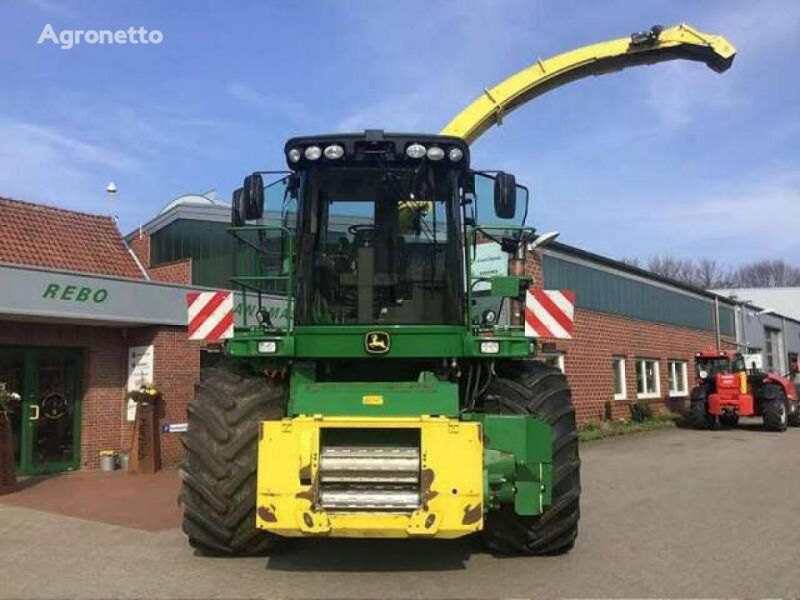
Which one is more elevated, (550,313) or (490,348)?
(550,313)

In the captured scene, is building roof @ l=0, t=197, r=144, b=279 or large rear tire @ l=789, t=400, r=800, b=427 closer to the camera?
building roof @ l=0, t=197, r=144, b=279

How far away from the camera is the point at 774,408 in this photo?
78.1ft

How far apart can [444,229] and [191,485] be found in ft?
9.33

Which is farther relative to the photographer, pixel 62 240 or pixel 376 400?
pixel 62 240

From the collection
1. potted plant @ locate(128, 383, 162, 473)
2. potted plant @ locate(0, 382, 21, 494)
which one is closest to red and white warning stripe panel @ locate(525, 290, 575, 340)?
potted plant @ locate(0, 382, 21, 494)

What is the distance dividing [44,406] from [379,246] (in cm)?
938

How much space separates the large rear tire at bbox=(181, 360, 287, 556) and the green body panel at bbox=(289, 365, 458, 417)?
43 centimetres

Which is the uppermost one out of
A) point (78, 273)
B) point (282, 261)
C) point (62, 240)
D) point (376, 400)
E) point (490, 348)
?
point (62, 240)

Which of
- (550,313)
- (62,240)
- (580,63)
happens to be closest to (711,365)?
(580,63)

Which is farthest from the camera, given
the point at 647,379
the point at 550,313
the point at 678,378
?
the point at 678,378

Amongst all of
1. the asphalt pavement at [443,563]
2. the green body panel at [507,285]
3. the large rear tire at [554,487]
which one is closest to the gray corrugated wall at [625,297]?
the asphalt pavement at [443,563]

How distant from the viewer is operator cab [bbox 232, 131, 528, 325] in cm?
670

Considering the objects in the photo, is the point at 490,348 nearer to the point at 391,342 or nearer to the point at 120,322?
the point at 391,342

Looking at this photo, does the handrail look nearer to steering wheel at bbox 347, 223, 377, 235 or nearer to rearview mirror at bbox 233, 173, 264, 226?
rearview mirror at bbox 233, 173, 264, 226
